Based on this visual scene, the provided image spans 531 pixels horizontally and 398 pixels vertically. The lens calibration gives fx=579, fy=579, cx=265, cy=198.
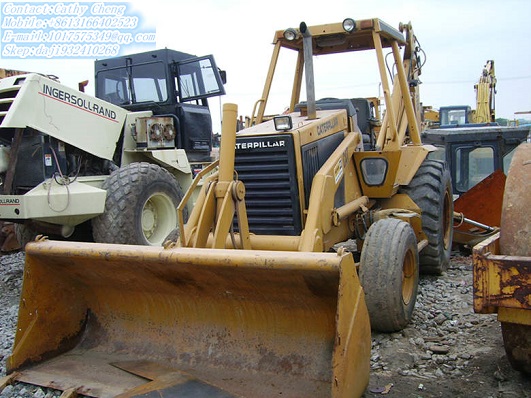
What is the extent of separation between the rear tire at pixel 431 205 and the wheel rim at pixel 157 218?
9.36 feet

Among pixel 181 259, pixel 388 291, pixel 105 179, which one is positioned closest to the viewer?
pixel 181 259

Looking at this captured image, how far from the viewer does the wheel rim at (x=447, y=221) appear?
21.2 feet

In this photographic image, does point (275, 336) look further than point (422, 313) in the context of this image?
No

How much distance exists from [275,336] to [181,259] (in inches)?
29.6

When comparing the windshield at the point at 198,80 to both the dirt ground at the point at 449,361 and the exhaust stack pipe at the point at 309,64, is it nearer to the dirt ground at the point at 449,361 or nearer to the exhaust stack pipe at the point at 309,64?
the exhaust stack pipe at the point at 309,64

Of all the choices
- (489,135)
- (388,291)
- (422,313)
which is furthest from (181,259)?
(489,135)

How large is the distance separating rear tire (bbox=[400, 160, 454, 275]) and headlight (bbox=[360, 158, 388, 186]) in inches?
23.9

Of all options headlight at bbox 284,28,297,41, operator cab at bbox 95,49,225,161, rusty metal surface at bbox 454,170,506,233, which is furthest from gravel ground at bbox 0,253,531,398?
operator cab at bbox 95,49,225,161

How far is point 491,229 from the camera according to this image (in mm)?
6695

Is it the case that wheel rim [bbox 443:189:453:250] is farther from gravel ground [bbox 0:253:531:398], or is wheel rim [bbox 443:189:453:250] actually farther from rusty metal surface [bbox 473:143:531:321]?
rusty metal surface [bbox 473:143:531:321]

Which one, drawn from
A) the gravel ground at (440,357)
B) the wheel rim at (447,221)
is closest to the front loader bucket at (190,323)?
the gravel ground at (440,357)

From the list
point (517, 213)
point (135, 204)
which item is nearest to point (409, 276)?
point (517, 213)

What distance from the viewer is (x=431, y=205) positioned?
5.75 m

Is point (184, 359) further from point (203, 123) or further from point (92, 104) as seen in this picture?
point (203, 123)
